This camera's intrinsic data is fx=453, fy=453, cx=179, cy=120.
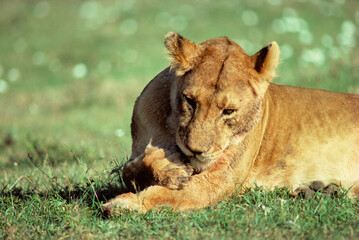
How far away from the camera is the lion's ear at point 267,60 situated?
137 inches

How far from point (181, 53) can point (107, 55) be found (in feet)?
28.0

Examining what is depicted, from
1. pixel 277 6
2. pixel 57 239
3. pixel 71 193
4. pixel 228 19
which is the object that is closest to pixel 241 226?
pixel 57 239

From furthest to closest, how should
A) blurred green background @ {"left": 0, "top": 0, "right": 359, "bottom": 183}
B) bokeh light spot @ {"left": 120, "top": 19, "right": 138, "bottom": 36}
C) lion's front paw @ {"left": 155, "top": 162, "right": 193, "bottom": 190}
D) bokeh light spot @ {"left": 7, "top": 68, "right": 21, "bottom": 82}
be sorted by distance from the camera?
1. bokeh light spot @ {"left": 120, "top": 19, "right": 138, "bottom": 36}
2. bokeh light spot @ {"left": 7, "top": 68, "right": 21, "bottom": 82}
3. blurred green background @ {"left": 0, "top": 0, "right": 359, "bottom": 183}
4. lion's front paw @ {"left": 155, "top": 162, "right": 193, "bottom": 190}

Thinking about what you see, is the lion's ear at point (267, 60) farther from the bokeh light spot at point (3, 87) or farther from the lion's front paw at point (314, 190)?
the bokeh light spot at point (3, 87)

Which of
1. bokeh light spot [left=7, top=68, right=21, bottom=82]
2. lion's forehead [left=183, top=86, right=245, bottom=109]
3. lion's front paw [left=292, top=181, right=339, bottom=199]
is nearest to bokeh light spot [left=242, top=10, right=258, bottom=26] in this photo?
bokeh light spot [left=7, top=68, right=21, bottom=82]

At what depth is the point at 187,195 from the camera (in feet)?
11.3

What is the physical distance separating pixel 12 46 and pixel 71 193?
34.3 feet

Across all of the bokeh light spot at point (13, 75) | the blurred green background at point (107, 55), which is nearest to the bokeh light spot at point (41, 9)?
the blurred green background at point (107, 55)

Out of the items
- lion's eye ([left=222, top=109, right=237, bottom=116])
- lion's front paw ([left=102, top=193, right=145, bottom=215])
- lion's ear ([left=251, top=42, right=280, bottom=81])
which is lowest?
lion's front paw ([left=102, top=193, right=145, bottom=215])

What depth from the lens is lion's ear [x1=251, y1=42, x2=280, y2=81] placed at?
3.48 meters

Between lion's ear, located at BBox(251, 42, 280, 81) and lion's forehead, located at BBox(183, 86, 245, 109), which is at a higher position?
lion's ear, located at BBox(251, 42, 280, 81)

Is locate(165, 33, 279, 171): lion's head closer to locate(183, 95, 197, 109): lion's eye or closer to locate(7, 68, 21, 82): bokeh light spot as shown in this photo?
locate(183, 95, 197, 109): lion's eye

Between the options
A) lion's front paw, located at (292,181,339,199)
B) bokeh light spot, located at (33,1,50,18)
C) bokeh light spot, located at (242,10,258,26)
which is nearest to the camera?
lion's front paw, located at (292,181,339,199)

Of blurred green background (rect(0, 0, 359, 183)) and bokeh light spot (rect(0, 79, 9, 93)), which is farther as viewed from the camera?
bokeh light spot (rect(0, 79, 9, 93))
